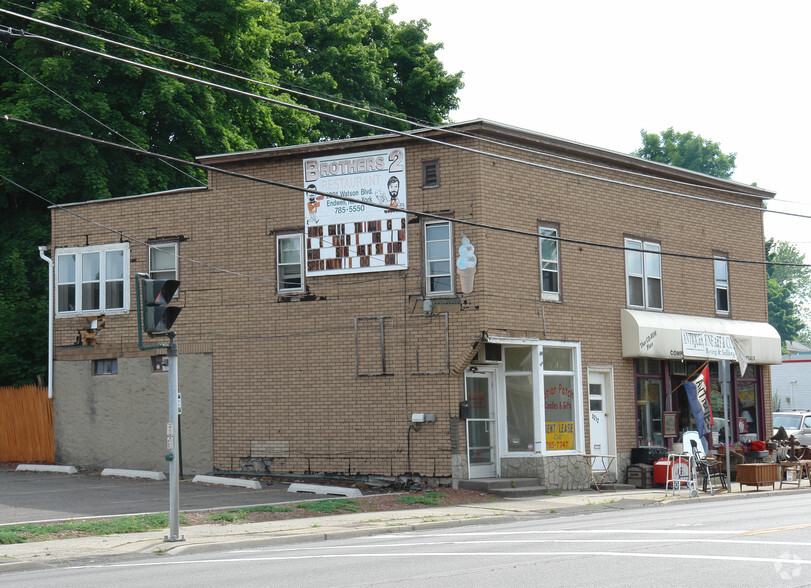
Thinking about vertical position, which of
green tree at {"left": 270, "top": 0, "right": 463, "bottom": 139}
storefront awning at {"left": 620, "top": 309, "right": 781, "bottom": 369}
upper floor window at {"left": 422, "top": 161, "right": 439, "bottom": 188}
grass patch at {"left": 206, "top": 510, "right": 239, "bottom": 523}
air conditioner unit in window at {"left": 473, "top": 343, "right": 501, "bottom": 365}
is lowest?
grass patch at {"left": 206, "top": 510, "right": 239, "bottom": 523}

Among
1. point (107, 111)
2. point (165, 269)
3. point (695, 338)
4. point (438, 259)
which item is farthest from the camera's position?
point (107, 111)

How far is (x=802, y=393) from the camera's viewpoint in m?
46.7

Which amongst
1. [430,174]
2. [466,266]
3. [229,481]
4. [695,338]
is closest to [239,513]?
[229,481]

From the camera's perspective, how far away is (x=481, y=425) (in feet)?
75.7

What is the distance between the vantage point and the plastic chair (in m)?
23.8

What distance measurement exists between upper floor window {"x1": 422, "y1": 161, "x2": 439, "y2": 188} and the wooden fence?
38.4 feet

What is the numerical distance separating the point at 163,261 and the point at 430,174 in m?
7.34

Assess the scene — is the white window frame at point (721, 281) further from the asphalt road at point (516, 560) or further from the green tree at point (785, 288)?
the green tree at point (785, 288)

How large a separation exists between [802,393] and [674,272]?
22.6 meters

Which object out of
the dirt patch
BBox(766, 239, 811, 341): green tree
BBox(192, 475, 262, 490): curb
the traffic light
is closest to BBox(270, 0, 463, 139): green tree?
BBox(192, 475, 262, 490): curb

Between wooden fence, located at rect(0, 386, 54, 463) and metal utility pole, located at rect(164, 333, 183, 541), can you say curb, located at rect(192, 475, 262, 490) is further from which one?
metal utility pole, located at rect(164, 333, 183, 541)

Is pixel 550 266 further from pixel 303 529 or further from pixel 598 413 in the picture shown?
pixel 303 529

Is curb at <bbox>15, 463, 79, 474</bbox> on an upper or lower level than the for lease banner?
lower

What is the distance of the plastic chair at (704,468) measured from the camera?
78.0ft
